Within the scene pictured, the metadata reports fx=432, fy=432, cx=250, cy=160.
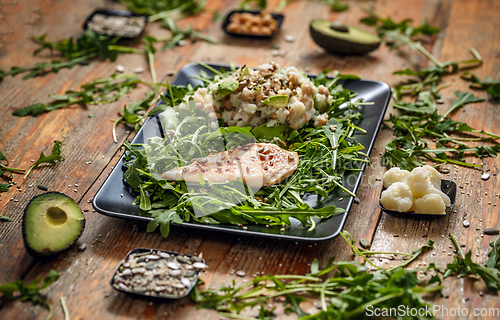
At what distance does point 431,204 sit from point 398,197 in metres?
0.13

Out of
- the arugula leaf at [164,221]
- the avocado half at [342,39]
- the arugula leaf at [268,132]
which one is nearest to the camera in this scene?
the arugula leaf at [164,221]

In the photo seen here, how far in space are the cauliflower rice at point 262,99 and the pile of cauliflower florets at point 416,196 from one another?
1.76 feet

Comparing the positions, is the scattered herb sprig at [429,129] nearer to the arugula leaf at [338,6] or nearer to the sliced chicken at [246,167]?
the sliced chicken at [246,167]

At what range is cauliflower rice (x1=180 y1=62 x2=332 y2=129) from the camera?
2082 mm

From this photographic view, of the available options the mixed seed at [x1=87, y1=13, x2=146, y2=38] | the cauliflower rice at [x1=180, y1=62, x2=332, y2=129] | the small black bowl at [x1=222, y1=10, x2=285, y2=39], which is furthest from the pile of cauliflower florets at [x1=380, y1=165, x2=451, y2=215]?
Result: the mixed seed at [x1=87, y1=13, x2=146, y2=38]

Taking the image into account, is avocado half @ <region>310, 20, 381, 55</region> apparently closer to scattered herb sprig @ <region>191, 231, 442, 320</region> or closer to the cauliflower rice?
the cauliflower rice

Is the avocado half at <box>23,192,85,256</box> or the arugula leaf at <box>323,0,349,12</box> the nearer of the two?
the avocado half at <box>23,192,85,256</box>

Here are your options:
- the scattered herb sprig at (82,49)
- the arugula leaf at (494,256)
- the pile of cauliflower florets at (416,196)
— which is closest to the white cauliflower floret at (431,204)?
the pile of cauliflower florets at (416,196)

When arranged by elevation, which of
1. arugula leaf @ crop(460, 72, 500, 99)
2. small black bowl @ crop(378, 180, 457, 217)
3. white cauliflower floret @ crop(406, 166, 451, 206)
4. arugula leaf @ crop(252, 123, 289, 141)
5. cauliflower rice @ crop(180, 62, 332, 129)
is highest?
cauliflower rice @ crop(180, 62, 332, 129)

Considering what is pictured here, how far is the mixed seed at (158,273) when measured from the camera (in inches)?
57.4

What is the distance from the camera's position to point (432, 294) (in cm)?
151

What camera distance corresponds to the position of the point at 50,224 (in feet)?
5.41

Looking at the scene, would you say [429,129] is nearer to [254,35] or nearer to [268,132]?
[268,132]

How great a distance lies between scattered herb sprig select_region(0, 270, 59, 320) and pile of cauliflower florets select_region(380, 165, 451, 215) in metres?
1.32
